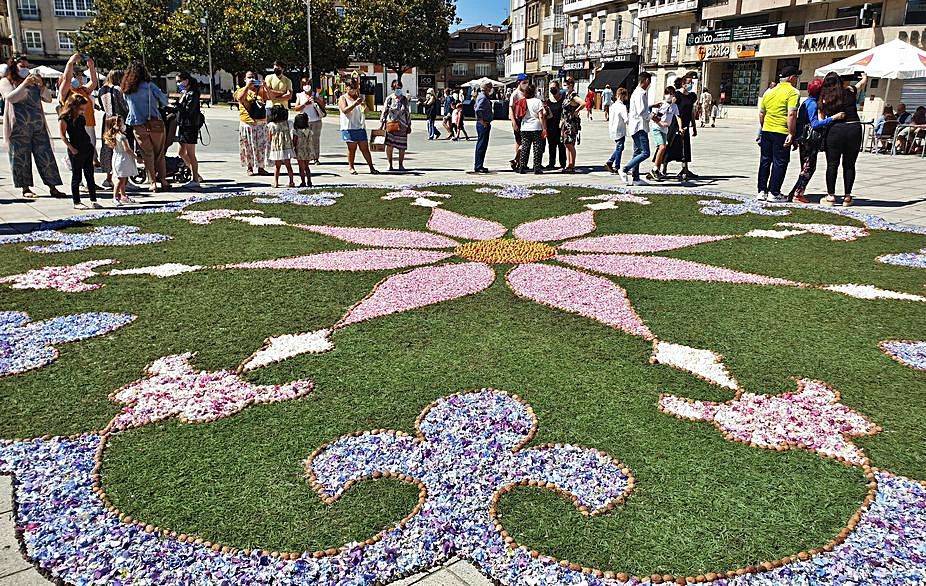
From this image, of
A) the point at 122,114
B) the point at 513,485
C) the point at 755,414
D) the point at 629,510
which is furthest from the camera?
the point at 122,114

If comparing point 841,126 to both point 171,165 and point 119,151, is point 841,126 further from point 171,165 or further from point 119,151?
point 171,165

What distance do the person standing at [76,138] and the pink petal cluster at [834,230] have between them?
9219 mm

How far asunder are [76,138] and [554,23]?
6442 cm

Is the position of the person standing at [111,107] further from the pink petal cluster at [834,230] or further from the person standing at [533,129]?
the pink petal cluster at [834,230]

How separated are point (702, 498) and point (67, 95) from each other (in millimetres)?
9521

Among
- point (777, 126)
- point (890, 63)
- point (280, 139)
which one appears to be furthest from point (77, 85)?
point (890, 63)

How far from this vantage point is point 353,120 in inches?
539

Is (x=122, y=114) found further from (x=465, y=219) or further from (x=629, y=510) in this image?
(x=629, y=510)

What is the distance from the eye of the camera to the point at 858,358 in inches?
168

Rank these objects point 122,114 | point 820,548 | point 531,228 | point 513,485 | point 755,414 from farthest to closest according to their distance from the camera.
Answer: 1. point 122,114
2. point 531,228
3. point 755,414
4. point 513,485
5. point 820,548

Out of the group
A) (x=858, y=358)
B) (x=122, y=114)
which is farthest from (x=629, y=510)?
(x=122, y=114)

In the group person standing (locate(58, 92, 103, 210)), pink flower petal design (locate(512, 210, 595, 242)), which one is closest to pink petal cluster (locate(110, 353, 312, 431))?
pink flower petal design (locate(512, 210, 595, 242))

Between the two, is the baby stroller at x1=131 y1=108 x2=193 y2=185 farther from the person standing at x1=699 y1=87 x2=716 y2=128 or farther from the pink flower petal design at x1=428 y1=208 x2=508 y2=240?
the person standing at x1=699 y1=87 x2=716 y2=128

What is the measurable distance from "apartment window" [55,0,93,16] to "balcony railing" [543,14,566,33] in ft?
164
